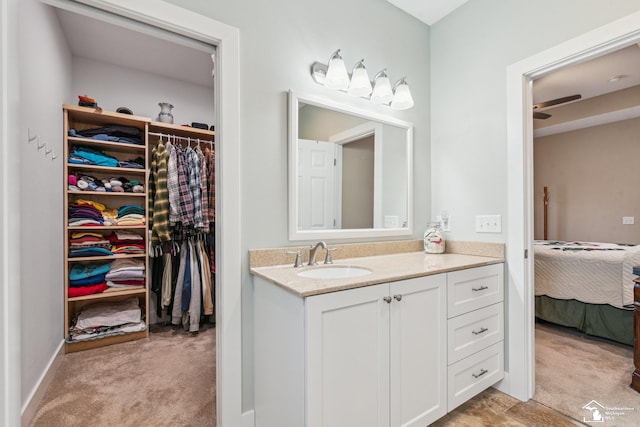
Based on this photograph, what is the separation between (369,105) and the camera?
2.04 metres

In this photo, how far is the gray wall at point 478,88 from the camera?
69.5 inches

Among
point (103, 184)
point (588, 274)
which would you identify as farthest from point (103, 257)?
point (588, 274)

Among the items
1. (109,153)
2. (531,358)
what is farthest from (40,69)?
(531,358)

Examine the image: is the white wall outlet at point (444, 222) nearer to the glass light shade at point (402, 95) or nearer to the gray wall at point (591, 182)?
the glass light shade at point (402, 95)

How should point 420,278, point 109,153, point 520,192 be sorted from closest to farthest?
1. point 420,278
2. point 520,192
3. point 109,153

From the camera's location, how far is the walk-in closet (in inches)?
76.0

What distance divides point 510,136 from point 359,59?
3.51 feet

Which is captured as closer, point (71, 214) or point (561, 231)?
point (71, 214)

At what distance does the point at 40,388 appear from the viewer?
5.98 feet

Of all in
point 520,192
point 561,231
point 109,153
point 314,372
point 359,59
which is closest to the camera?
point 314,372

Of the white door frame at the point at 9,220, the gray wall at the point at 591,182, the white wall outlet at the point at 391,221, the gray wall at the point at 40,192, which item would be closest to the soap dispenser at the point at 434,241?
the white wall outlet at the point at 391,221

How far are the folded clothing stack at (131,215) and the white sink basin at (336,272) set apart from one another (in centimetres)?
→ 198

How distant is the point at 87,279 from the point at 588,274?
4338 mm

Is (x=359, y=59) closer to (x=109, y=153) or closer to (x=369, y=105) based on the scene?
(x=369, y=105)
